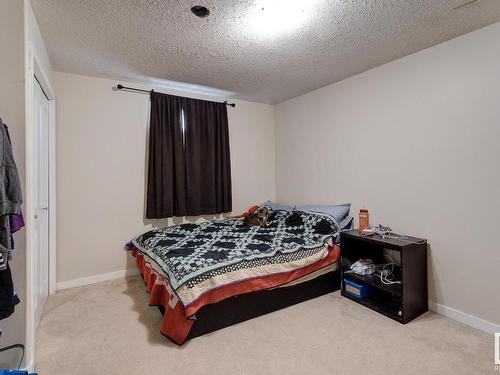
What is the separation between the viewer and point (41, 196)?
8.35ft

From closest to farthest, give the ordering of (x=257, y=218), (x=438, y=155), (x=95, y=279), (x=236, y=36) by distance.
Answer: (x=236, y=36)
(x=438, y=155)
(x=95, y=279)
(x=257, y=218)

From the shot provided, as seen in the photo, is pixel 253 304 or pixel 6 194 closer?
pixel 6 194

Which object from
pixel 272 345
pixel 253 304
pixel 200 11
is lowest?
pixel 272 345

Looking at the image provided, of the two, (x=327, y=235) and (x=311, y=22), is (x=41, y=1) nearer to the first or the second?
(x=311, y=22)

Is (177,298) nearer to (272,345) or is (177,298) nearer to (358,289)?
(272,345)

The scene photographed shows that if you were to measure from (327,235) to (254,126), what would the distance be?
2.17 metres

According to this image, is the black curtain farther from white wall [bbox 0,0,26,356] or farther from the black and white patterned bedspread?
white wall [bbox 0,0,26,356]

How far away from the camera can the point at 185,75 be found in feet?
10.3

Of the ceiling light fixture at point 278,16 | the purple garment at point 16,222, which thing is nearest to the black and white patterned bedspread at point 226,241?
the purple garment at point 16,222

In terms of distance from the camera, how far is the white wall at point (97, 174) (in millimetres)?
3053

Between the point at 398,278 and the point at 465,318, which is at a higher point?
the point at 398,278

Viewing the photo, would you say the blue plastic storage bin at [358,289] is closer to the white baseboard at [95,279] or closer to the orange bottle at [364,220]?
the orange bottle at [364,220]

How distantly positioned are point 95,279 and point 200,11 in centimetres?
299

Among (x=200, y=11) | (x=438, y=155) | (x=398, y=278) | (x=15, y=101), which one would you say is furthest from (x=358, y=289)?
(x=15, y=101)
